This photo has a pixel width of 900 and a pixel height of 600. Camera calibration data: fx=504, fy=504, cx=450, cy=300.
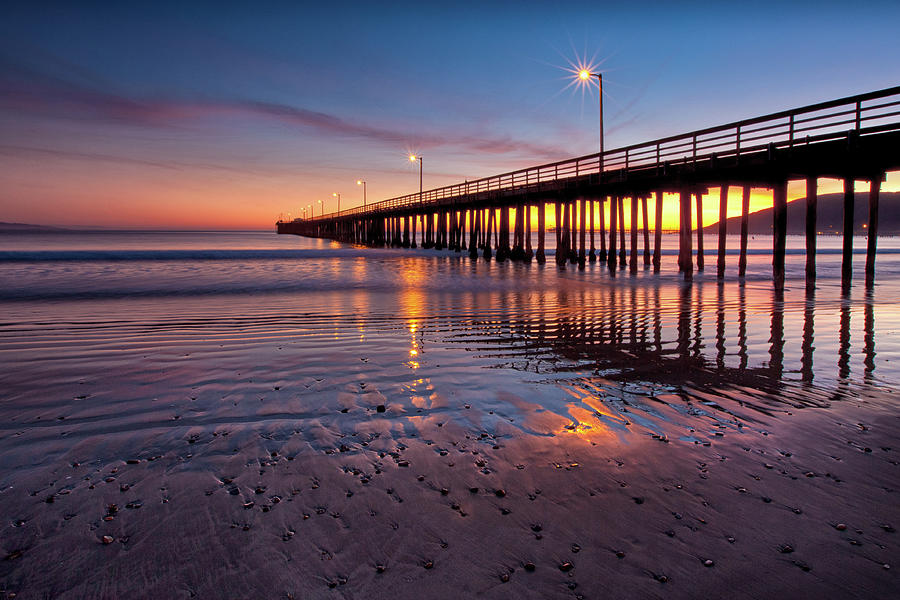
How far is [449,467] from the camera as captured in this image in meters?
3.10

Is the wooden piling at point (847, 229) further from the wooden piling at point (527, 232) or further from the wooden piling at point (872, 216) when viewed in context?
the wooden piling at point (527, 232)

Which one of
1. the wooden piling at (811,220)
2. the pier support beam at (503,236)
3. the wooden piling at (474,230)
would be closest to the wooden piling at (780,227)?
the wooden piling at (811,220)

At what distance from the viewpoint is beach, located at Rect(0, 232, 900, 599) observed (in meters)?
2.16

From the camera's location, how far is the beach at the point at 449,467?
2.16 metres

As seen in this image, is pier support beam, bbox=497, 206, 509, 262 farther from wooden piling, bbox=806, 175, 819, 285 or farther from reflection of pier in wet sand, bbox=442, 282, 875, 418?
reflection of pier in wet sand, bbox=442, 282, 875, 418

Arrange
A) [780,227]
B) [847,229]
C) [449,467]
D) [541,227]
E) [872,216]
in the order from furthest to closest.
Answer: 1. [541,227]
2. [780,227]
3. [872,216]
4. [847,229]
5. [449,467]

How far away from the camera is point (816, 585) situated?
2.06 m

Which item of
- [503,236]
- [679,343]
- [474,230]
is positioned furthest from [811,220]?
[474,230]

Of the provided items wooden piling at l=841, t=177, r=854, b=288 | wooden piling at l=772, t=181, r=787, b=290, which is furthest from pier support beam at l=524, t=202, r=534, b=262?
wooden piling at l=841, t=177, r=854, b=288

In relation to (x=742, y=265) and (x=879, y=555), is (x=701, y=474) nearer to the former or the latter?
(x=879, y=555)

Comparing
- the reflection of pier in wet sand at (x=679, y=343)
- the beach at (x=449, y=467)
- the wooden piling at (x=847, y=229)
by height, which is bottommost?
the beach at (x=449, y=467)

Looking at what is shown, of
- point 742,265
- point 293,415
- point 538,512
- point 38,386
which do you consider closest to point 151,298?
point 38,386

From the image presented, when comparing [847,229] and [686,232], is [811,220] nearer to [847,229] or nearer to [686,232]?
[847,229]

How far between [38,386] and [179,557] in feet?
12.0
